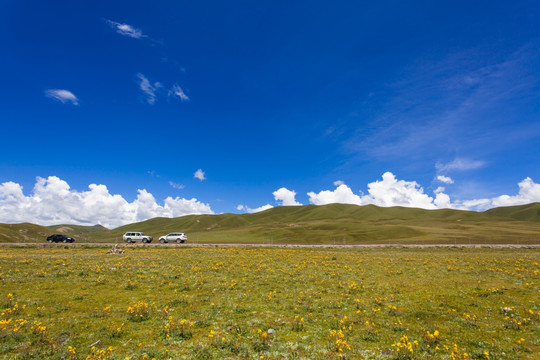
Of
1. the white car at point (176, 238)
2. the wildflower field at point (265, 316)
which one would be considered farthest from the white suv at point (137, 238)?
the wildflower field at point (265, 316)

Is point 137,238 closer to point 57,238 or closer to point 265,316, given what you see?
point 57,238

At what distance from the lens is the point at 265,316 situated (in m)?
13.5

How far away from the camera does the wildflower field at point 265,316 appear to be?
948cm

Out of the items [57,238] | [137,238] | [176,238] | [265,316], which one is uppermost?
[57,238]

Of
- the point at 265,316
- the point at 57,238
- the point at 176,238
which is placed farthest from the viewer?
the point at 176,238

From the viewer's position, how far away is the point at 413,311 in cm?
1429

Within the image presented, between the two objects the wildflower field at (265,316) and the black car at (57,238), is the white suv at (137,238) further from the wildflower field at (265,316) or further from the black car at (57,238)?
the wildflower field at (265,316)

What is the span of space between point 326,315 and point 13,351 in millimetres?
13067

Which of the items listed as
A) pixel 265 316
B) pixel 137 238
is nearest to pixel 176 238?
pixel 137 238

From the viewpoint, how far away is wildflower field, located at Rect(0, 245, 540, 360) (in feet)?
31.1

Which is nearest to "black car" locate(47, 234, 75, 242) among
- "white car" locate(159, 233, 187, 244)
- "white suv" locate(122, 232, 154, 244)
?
"white suv" locate(122, 232, 154, 244)

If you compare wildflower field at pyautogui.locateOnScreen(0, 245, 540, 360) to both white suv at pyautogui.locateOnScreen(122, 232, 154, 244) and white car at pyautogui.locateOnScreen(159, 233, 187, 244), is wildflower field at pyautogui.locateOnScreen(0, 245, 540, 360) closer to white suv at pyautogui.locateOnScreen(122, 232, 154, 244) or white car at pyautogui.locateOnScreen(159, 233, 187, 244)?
white car at pyautogui.locateOnScreen(159, 233, 187, 244)

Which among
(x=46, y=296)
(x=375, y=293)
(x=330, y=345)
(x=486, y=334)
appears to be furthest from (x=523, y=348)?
(x=46, y=296)

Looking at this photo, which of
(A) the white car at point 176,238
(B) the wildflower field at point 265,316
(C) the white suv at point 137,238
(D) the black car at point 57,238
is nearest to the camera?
(B) the wildflower field at point 265,316
